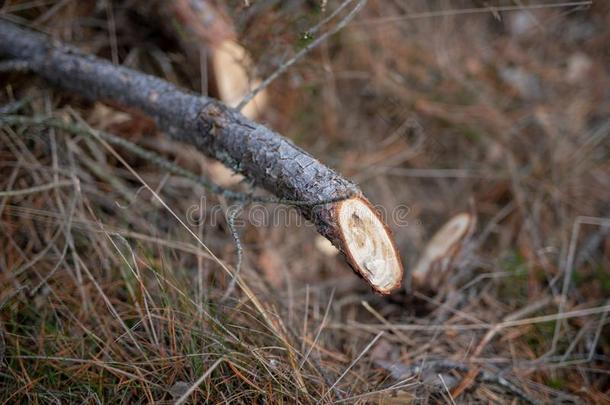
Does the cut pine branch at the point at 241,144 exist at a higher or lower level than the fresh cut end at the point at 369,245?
higher

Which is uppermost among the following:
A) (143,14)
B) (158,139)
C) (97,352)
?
(143,14)

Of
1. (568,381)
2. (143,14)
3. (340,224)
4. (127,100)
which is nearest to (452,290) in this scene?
(568,381)

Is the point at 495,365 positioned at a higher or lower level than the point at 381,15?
lower

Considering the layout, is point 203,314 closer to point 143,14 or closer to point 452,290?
point 452,290
